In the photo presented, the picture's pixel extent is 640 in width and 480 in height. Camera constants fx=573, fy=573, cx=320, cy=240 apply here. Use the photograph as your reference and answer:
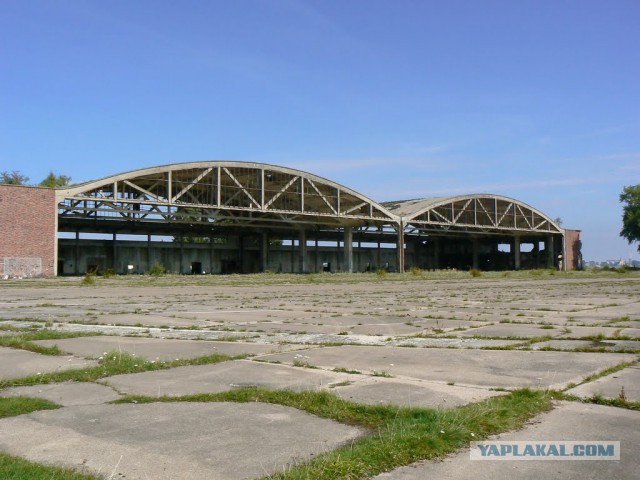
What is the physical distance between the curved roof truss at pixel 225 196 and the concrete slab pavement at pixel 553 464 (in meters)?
49.7

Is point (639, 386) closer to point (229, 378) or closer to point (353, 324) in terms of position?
point (229, 378)

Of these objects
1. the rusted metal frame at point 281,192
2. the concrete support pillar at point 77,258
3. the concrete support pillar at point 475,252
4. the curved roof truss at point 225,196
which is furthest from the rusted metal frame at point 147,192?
the concrete support pillar at point 475,252

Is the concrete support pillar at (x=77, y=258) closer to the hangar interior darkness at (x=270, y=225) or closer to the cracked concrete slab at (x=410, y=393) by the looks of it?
the hangar interior darkness at (x=270, y=225)

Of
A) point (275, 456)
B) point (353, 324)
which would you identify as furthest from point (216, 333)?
point (275, 456)

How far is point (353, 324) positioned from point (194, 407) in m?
7.74

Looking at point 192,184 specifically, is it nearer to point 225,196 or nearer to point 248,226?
point 225,196

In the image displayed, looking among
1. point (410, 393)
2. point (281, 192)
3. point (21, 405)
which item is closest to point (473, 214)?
point (281, 192)

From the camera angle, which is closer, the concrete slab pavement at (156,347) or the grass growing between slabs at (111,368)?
the grass growing between slabs at (111,368)

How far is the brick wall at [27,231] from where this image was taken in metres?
45.2

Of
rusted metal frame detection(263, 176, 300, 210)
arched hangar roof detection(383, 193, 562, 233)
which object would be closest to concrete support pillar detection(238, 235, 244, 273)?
arched hangar roof detection(383, 193, 562, 233)

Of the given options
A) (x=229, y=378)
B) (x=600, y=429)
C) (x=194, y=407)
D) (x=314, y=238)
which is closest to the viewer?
(x=600, y=429)

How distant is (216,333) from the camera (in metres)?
11.2

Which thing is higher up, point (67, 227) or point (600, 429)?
point (67, 227)

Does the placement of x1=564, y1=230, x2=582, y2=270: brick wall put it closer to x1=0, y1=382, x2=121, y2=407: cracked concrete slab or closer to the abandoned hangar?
the abandoned hangar
